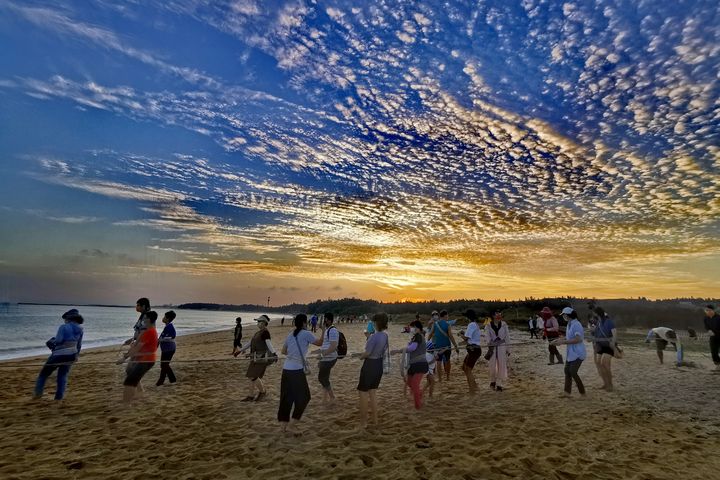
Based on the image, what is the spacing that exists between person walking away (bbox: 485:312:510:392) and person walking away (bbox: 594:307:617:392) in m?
2.45

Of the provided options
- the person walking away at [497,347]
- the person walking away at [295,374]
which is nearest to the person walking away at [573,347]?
the person walking away at [497,347]

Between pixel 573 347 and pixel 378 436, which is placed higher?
pixel 573 347

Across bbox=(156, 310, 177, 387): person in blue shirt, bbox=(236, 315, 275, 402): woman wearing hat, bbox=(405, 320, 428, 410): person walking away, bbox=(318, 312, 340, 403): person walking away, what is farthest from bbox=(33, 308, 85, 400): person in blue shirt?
bbox=(405, 320, 428, 410): person walking away

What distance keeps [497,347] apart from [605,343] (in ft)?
9.24

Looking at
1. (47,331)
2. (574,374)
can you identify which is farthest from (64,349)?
(47,331)

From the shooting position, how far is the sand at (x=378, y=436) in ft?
18.5

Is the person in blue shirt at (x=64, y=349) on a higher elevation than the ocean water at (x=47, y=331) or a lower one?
higher

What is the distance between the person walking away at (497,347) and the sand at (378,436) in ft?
1.77

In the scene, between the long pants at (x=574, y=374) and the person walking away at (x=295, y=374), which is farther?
the long pants at (x=574, y=374)

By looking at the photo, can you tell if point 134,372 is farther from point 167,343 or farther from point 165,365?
point 165,365

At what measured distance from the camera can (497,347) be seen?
10430mm

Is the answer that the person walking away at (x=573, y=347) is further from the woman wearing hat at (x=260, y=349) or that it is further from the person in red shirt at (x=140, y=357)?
the person in red shirt at (x=140, y=357)

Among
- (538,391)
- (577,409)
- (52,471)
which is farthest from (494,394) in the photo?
(52,471)

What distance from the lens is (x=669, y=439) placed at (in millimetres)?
6941
